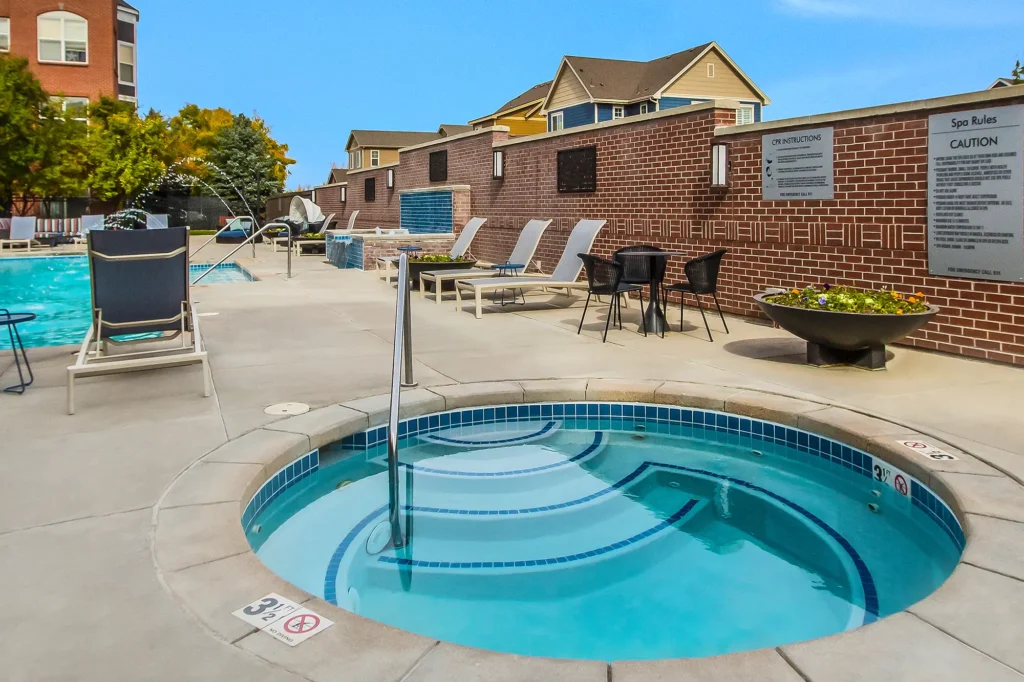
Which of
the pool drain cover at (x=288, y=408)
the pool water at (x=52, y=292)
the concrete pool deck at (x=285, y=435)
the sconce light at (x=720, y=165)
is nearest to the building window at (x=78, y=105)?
the pool water at (x=52, y=292)

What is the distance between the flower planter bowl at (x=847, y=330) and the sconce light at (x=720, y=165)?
2.97 meters

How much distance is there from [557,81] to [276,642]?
131ft

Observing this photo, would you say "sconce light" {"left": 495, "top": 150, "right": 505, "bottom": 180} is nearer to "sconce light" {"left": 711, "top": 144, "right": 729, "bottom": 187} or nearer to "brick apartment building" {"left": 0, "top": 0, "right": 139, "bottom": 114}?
"sconce light" {"left": 711, "top": 144, "right": 729, "bottom": 187}

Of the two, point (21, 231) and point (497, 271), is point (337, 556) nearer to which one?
point (497, 271)

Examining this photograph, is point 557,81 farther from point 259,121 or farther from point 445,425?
point 445,425

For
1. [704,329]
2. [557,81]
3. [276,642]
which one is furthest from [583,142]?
[557,81]

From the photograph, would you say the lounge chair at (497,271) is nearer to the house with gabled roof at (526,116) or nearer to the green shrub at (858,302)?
the green shrub at (858,302)

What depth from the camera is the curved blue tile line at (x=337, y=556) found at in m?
3.25

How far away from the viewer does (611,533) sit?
3889mm

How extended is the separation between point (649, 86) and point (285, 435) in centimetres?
3615

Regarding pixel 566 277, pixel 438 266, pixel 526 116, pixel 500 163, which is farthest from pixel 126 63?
pixel 566 277

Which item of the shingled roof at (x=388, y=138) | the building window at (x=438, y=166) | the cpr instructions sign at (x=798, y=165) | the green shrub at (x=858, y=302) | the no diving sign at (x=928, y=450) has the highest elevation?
the shingled roof at (x=388, y=138)

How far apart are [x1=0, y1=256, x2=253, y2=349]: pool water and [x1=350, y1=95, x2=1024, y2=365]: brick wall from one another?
21.9 feet

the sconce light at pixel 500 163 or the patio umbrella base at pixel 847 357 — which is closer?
the patio umbrella base at pixel 847 357
